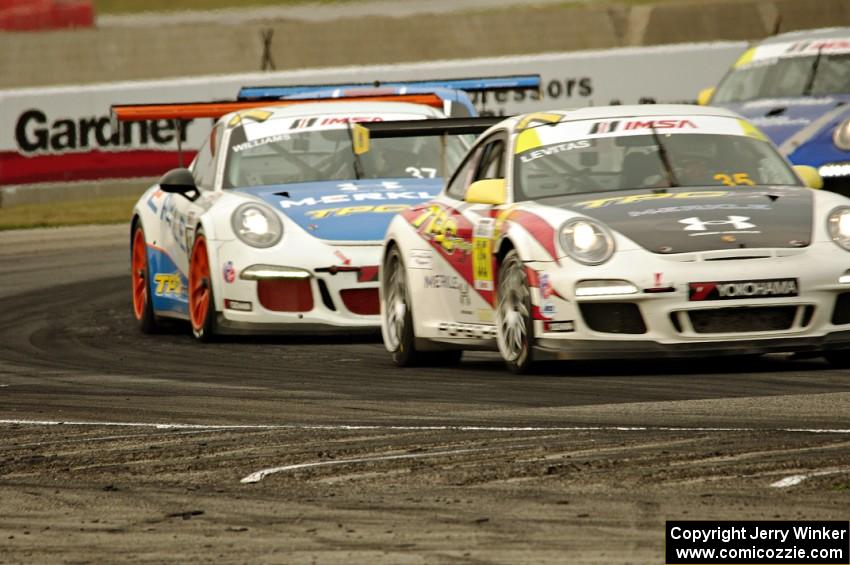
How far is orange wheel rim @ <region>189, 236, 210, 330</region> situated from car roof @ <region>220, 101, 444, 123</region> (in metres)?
1.09

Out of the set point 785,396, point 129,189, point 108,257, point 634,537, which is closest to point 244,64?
point 129,189

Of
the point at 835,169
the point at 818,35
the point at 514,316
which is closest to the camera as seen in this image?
the point at 514,316

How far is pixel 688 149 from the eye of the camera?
10078 millimetres

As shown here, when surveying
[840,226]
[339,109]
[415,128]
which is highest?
[339,109]

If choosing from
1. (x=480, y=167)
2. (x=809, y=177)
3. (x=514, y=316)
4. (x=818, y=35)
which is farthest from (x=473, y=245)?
(x=818, y=35)

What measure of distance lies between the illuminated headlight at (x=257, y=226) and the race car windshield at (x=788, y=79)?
19.6ft

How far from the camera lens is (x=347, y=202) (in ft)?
39.9

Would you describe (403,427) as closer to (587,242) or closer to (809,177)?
(587,242)

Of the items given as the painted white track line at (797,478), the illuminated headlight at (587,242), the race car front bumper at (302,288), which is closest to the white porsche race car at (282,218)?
the race car front bumper at (302,288)

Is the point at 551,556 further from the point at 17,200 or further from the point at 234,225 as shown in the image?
the point at 17,200

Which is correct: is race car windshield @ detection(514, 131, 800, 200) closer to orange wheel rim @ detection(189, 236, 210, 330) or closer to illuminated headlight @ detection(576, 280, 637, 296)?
illuminated headlight @ detection(576, 280, 637, 296)

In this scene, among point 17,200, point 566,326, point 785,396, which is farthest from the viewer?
point 17,200

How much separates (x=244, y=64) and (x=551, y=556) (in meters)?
23.1

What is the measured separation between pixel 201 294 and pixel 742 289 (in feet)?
14.7
